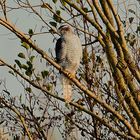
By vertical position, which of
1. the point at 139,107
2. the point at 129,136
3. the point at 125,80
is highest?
the point at 125,80

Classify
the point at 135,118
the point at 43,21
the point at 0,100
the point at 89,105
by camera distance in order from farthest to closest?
the point at 89,105
the point at 0,100
the point at 43,21
the point at 135,118

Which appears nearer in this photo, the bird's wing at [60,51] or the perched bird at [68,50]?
the perched bird at [68,50]

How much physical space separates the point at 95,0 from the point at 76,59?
6.68 ft

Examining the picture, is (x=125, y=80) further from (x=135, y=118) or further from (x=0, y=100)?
(x=0, y=100)

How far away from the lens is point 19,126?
7.01 m

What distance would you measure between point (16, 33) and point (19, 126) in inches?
136

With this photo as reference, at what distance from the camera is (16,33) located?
3770mm

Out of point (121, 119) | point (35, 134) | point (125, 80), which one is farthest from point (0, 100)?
point (121, 119)

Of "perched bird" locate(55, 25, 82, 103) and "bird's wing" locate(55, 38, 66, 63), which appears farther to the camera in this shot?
"bird's wing" locate(55, 38, 66, 63)

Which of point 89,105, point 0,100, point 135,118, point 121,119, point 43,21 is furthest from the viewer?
point 89,105

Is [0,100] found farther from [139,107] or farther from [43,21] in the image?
[139,107]

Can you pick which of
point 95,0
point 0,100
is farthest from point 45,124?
point 95,0

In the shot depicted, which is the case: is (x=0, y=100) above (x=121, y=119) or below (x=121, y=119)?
above

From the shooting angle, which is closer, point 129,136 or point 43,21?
point 129,136
